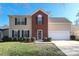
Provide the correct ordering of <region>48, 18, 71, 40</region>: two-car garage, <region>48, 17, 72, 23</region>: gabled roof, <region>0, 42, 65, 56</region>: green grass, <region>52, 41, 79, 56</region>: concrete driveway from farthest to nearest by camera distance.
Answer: <region>48, 17, 72, 23</region>: gabled roof < <region>48, 18, 71, 40</region>: two-car garage < <region>0, 42, 65, 56</region>: green grass < <region>52, 41, 79, 56</region>: concrete driveway

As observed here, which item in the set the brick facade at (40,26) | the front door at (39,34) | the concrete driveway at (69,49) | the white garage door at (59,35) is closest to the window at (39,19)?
the brick facade at (40,26)

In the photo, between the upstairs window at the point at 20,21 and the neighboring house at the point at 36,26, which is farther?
the upstairs window at the point at 20,21

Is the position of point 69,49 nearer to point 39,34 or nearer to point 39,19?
point 39,34

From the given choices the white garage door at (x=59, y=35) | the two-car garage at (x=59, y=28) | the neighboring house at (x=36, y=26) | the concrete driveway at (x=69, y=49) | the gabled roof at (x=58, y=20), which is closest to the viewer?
the concrete driveway at (x=69, y=49)

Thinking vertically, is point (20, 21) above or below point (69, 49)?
above

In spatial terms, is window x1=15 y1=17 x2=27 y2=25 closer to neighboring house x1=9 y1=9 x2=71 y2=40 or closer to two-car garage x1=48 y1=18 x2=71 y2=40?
neighboring house x1=9 y1=9 x2=71 y2=40

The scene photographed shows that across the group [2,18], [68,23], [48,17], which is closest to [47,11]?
[48,17]

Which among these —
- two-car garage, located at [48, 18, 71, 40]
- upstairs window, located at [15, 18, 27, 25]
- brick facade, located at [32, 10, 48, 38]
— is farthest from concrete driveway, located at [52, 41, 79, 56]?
upstairs window, located at [15, 18, 27, 25]

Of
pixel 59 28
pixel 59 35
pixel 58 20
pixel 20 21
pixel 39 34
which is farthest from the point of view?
pixel 58 20

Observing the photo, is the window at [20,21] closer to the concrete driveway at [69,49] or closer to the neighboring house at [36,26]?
the neighboring house at [36,26]

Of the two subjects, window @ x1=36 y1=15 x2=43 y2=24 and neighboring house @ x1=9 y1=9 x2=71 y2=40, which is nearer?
neighboring house @ x1=9 y1=9 x2=71 y2=40

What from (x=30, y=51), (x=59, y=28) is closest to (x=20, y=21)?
(x=59, y=28)

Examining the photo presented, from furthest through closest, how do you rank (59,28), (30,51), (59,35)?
(59,28)
(59,35)
(30,51)

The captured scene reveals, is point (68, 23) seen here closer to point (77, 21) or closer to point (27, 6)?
point (77, 21)
